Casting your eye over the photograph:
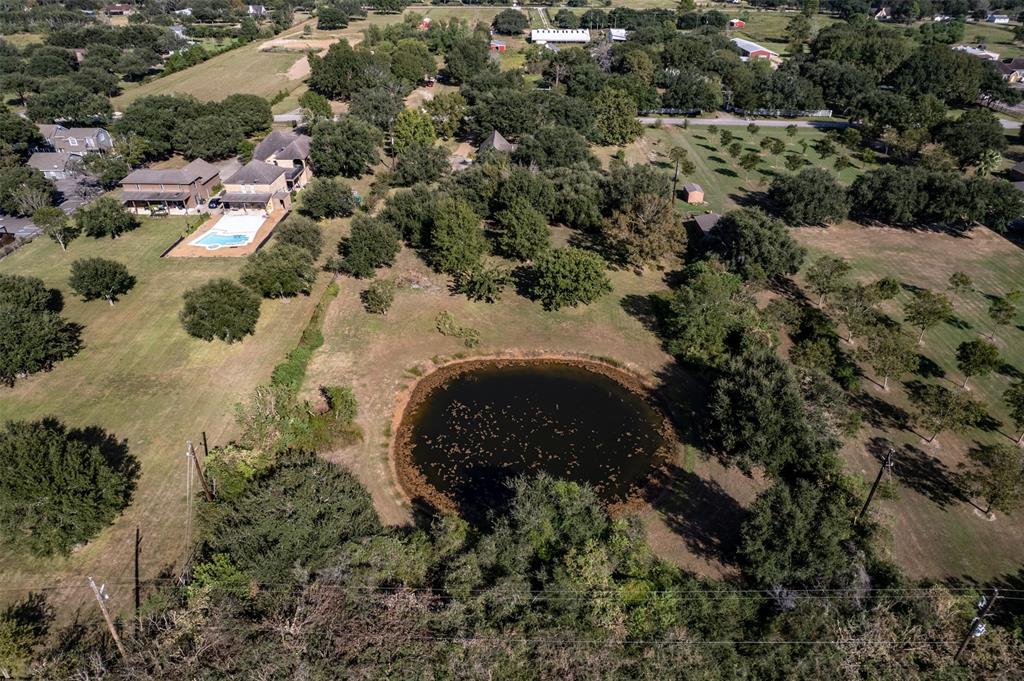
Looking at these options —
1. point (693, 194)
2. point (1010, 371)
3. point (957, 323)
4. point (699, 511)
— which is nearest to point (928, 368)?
point (1010, 371)

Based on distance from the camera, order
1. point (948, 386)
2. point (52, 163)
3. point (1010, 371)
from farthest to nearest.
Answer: point (52, 163) < point (1010, 371) < point (948, 386)

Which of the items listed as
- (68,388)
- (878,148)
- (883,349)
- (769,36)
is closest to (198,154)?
(68,388)

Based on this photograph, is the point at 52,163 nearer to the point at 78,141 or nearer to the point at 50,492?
the point at 78,141

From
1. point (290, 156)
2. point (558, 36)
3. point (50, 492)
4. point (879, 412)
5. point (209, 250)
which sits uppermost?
point (558, 36)

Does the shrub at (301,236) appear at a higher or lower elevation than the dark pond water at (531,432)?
higher

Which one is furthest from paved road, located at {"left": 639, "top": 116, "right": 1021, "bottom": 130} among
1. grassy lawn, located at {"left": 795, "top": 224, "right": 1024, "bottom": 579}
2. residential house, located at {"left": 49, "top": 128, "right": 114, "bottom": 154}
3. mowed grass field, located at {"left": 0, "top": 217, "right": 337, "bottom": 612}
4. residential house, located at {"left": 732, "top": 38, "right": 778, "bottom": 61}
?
residential house, located at {"left": 49, "top": 128, "right": 114, "bottom": 154}

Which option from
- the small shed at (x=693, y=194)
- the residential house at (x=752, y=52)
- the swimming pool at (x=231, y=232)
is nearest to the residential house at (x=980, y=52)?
the residential house at (x=752, y=52)

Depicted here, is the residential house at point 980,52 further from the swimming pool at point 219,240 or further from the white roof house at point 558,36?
the swimming pool at point 219,240
